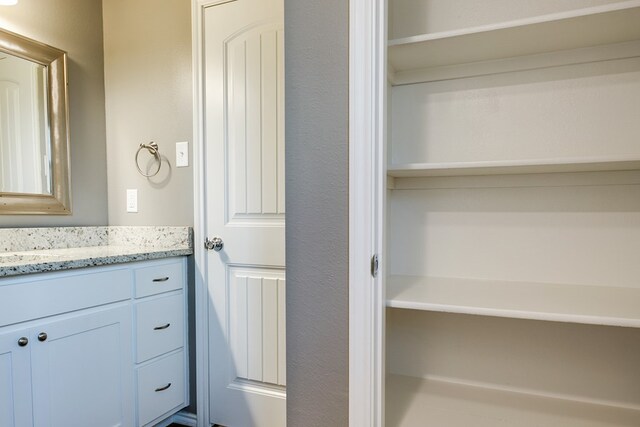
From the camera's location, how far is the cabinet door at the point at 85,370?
1.32 meters

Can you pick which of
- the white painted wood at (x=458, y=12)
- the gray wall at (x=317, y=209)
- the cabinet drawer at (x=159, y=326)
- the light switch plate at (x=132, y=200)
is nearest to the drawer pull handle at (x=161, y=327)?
the cabinet drawer at (x=159, y=326)

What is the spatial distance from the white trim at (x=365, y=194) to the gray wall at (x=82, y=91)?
168 centimetres

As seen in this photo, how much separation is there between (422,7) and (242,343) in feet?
5.35

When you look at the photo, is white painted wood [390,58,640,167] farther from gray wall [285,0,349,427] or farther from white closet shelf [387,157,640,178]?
gray wall [285,0,349,427]

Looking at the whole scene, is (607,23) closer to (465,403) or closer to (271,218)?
(465,403)

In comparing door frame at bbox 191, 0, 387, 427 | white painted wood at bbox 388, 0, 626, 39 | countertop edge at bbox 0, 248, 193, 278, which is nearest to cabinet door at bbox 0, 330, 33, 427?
countertop edge at bbox 0, 248, 193, 278

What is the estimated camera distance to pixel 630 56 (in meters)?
1.13

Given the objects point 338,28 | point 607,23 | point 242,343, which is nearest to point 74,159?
point 242,343

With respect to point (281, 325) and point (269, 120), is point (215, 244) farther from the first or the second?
point (269, 120)

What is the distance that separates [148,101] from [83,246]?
0.82m

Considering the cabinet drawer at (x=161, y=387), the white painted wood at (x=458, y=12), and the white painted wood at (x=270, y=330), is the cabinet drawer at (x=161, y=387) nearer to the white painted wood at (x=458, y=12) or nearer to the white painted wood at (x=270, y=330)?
the white painted wood at (x=270, y=330)

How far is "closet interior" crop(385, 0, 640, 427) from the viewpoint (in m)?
1.11

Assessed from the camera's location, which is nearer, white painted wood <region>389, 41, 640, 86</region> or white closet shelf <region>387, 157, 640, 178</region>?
white closet shelf <region>387, 157, 640, 178</region>

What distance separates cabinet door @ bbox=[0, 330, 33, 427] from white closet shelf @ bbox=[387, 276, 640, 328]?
1.20m
